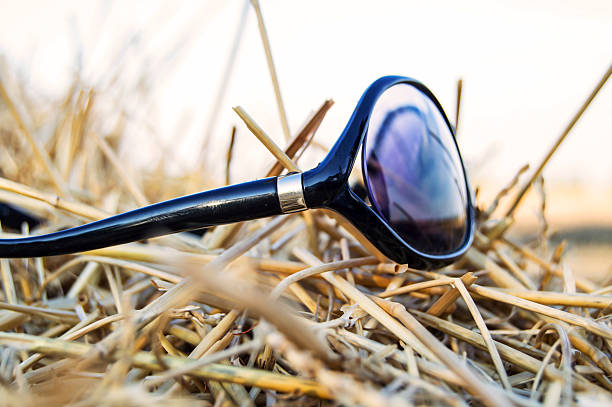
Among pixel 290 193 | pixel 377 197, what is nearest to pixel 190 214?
pixel 290 193

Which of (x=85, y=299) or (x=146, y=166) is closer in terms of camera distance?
(x=85, y=299)

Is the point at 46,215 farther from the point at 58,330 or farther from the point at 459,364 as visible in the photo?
the point at 459,364

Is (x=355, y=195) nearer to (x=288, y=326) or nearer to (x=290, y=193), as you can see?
(x=290, y=193)

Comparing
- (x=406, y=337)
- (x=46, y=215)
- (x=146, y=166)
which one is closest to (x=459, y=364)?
(x=406, y=337)

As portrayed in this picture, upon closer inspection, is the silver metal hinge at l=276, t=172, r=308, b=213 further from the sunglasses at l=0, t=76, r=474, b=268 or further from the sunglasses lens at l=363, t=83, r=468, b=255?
the sunglasses lens at l=363, t=83, r=468, b=255

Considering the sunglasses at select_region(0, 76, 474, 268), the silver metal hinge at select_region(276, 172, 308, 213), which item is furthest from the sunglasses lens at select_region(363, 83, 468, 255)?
the silver metal hinge at select_region(276, 172, 308, 213)

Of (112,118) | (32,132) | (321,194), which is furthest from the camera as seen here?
(112,118)

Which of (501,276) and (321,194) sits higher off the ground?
(321,194)

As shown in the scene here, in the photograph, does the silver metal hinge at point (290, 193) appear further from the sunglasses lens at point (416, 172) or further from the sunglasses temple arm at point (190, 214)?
the sunglasses lens at point (416, 172)
